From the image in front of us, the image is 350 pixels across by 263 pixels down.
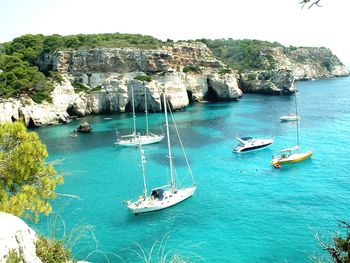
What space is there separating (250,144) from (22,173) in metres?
42.6

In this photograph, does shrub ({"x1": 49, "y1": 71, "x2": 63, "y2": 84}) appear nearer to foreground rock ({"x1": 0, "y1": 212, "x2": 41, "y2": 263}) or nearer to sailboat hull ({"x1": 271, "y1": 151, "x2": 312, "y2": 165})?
sailboat hull ({"x1": 271, "y1": 151, "x2": 312, "y2": 165})

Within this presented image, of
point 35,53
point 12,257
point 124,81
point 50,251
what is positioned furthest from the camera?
point 35,53

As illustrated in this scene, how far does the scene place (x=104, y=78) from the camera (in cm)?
9338

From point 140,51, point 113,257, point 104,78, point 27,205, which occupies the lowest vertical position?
point 113,257

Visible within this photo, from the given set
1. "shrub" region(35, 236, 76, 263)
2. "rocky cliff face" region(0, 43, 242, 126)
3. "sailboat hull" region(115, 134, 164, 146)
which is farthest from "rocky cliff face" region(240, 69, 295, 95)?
"shrub" region(35, 236, 76, 263)

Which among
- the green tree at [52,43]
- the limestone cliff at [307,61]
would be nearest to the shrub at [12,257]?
the green tree at [52,43]

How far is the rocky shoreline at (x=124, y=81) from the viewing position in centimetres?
7844

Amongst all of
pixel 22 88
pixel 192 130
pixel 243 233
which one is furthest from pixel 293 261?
pixel 22 88

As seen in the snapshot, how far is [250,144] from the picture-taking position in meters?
54.2

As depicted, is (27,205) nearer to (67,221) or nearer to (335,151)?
(67,221)

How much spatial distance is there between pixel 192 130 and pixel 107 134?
15.3m

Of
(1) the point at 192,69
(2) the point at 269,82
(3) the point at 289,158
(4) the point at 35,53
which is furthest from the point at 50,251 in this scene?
(2) the point at 269,82

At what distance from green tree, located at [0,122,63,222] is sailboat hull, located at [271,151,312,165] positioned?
35167 mm

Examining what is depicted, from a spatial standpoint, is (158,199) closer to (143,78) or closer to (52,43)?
(143,78)
